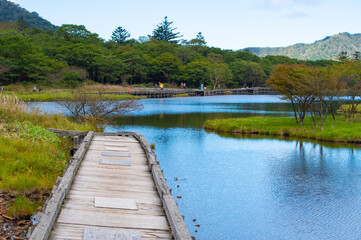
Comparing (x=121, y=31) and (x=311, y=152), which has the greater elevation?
(x=121, y=31)

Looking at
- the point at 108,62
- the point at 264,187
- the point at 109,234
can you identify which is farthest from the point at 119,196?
the point at 108,62

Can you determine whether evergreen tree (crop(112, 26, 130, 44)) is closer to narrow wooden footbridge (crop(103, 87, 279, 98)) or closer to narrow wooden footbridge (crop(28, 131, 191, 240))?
narrow wooden footbridge (crop(103, 87, 279, 98))

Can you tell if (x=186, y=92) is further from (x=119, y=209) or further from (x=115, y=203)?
(x=119, y=209)

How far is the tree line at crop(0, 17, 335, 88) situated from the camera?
57219mm

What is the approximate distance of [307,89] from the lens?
20.6 meters

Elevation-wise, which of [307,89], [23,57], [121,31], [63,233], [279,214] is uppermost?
[121,31]

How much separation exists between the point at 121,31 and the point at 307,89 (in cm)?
9150

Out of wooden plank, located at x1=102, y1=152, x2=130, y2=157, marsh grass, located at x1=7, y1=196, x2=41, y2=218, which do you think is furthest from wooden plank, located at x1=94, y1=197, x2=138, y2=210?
wooden plank, located at x1=102, y1=152, x2=130, y2=157

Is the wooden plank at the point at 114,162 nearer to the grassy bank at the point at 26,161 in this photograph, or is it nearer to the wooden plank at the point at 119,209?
the grassy bank at the point at 26,161

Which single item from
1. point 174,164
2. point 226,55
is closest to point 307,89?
point 174,164

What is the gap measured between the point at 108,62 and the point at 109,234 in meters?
66.7

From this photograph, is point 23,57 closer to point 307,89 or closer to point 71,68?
point 71,68

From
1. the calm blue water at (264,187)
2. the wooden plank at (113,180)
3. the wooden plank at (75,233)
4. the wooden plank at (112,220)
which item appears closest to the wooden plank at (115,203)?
the wooden plank at (112,220)

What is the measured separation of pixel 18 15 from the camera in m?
168
